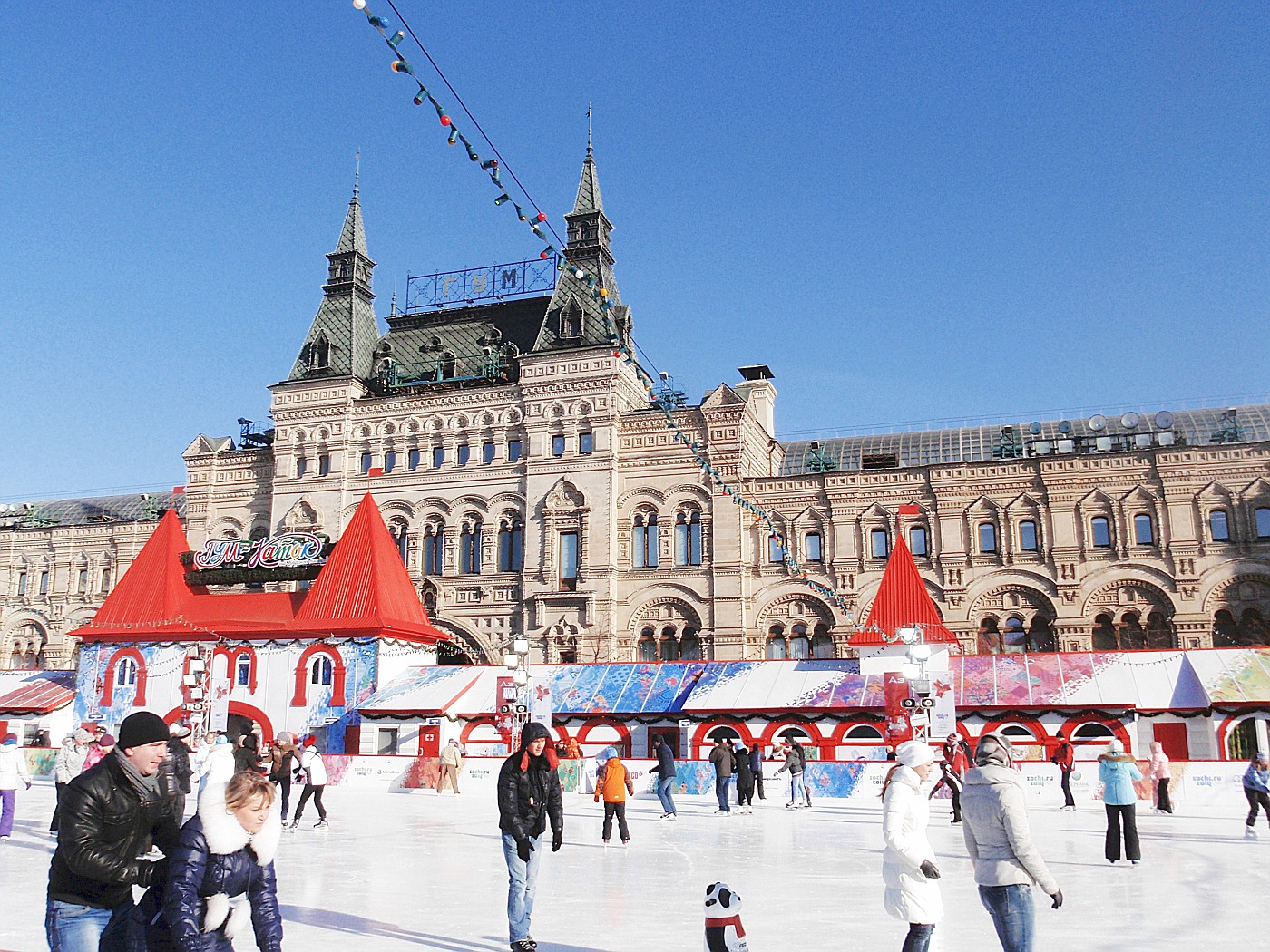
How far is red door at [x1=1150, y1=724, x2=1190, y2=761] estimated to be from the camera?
29.0 meters

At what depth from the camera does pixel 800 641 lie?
41.4m

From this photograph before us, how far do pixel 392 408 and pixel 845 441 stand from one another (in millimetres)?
19190

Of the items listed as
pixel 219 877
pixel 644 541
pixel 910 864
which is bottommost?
pixel 910 864

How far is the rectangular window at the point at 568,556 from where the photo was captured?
43.4 metres

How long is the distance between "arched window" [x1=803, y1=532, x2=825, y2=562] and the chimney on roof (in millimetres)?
6006

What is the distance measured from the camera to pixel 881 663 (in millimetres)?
31969

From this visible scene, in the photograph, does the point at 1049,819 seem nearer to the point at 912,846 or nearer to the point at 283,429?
the point at 912,846

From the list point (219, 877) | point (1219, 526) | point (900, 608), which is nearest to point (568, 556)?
point (900, 608)

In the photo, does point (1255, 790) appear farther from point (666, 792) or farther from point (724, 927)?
point (724, 927)

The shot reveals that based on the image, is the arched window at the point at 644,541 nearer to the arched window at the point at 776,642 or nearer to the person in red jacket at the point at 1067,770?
the arched window at the point at 776,642

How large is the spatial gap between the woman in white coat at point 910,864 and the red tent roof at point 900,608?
980 inches

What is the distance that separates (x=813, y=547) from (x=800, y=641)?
3.60 meters

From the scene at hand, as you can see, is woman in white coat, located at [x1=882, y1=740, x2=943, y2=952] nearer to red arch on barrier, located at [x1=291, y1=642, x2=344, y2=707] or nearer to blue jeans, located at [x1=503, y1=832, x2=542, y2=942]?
blue jeans, located at [x1=503, y1=832, x2=542, y2=942]

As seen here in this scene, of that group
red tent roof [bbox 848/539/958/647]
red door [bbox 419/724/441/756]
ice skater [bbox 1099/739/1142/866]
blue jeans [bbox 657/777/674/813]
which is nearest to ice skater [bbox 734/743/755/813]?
blue jeans [bbox 657/777/674/813]
